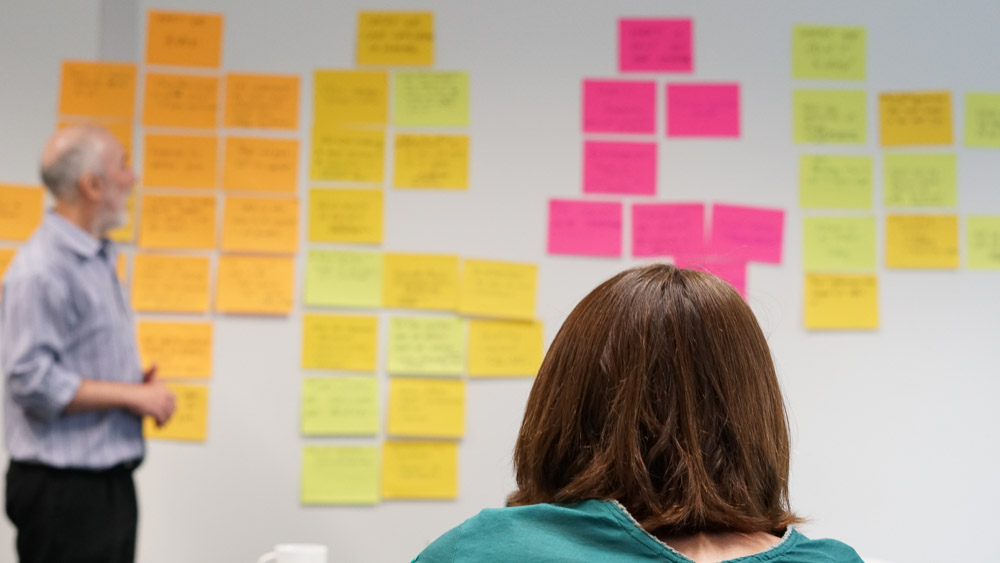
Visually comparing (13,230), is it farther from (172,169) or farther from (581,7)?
(581,7)

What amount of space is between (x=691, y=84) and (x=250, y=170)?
1.18 m

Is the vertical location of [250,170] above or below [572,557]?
above

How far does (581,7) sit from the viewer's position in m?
2.32

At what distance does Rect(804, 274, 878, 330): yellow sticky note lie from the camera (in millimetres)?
2305

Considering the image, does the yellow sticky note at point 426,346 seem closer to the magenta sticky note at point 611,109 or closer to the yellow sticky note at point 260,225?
the yellow sticky note at point 260,225

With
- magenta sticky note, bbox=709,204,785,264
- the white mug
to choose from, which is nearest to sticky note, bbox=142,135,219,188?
the white mug

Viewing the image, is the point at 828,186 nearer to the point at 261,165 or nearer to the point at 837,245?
the point at 837,245

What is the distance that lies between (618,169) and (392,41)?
0.68m

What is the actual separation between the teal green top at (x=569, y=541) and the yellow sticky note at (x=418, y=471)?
4.43 feet

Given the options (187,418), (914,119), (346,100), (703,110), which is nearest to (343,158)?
(346,100)

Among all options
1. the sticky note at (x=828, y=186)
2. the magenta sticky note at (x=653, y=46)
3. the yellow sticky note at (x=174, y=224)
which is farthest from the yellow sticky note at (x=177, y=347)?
the sticky note at (x=828, y=186)

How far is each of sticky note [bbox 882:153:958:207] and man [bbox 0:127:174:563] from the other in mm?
1898

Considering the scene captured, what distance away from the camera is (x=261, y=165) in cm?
227

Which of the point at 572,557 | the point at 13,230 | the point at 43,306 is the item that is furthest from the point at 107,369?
the point at 572,557
